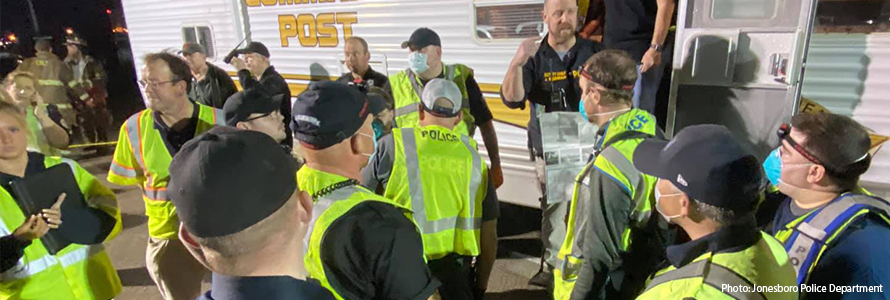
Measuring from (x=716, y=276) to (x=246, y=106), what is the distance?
2409 millimetres

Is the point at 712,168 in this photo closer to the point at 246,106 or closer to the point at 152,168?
the point at 246,106

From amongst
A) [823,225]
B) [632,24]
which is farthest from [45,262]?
[632,24]

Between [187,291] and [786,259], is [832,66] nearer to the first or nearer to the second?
[786,259]

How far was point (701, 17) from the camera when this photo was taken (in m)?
2.86

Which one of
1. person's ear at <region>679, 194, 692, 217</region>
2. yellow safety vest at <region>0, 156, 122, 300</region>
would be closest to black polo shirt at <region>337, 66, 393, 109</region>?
yellow safety vest at <region>0, 156, 122, 300</region>

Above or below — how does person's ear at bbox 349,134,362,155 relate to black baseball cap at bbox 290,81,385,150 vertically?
below

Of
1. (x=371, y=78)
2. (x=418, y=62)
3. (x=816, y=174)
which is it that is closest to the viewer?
(x=816, y=174)

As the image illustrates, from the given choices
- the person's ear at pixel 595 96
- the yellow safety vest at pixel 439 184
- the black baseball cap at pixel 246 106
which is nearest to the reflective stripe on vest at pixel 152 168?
the black baseball cap at pixel 246 106

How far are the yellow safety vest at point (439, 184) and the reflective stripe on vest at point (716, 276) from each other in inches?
44.8

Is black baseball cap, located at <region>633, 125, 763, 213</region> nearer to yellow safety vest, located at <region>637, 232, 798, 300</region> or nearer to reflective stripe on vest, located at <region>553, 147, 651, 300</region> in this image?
yellow safety vest, located at <region>637, 232, 798, 300</region>

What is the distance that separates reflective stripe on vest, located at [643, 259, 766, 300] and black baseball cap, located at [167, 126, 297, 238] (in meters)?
1.08

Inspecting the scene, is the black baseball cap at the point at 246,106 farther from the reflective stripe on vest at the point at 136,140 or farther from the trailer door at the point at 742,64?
the trailer door at the point at 742,64

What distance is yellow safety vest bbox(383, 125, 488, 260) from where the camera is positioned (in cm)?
235

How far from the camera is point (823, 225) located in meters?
1.69
